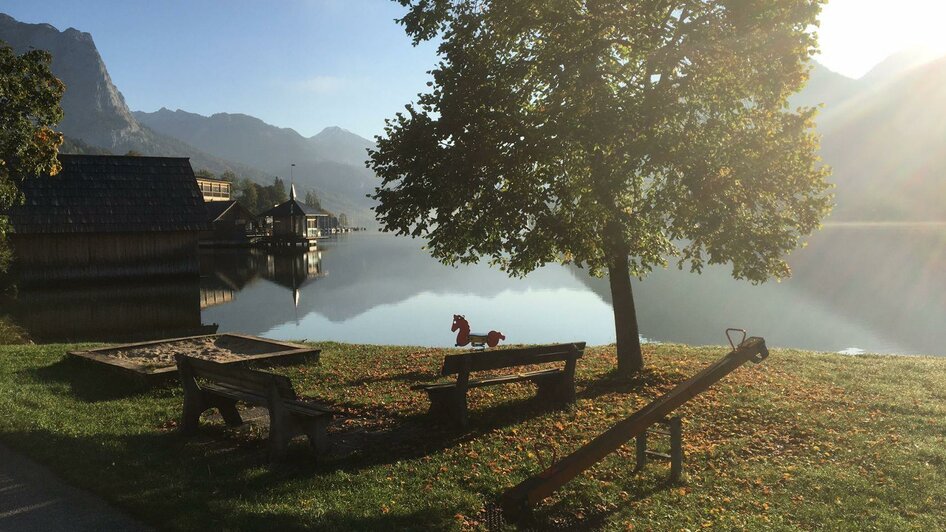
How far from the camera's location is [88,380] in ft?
42.8

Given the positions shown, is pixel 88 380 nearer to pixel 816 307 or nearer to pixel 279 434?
pixel 279 434

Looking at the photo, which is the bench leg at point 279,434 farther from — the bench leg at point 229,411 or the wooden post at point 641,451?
the wooden post at point 641,451

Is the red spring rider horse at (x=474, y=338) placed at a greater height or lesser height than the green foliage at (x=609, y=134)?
lesser

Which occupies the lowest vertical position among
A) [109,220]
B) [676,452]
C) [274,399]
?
[676,452]

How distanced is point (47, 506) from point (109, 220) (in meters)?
41.5

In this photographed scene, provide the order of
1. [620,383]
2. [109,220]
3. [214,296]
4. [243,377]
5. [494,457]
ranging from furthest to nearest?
1. [109,220]
2. [214,296]
3. [620,383]
4. [494,457]
5. [243,377]

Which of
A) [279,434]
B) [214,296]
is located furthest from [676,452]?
[214,296]

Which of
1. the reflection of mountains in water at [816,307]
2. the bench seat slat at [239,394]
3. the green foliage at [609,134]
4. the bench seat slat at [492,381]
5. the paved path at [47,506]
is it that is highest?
the green foliage at [609,134]

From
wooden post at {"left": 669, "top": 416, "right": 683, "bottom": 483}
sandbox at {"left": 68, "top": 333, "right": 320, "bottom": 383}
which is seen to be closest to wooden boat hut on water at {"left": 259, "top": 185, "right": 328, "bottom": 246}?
sandbox at {"left": 68, "top": 333, "right": 320, "bottom": 383}

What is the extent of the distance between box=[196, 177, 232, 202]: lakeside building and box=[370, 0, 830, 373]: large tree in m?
111

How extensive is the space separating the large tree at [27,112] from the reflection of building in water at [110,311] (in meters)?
7.18

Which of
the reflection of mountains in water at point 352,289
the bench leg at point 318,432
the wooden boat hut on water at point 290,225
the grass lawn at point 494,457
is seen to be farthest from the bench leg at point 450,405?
the wooden boat hut on water at point 290,225

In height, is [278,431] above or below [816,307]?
above

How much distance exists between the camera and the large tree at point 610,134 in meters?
11.6
